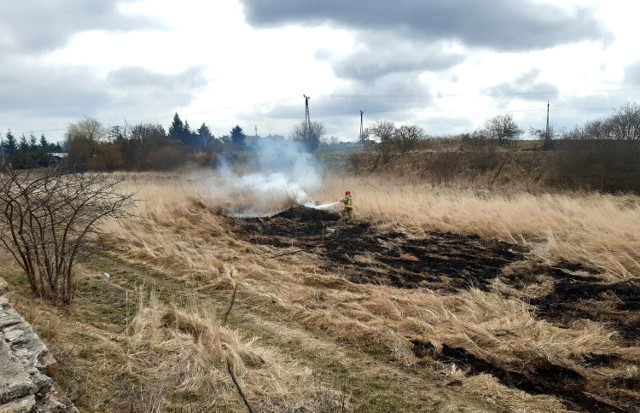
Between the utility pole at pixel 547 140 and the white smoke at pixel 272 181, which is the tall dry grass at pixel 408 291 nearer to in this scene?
the white smoke at pixel 272 181

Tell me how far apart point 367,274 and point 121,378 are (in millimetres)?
5690

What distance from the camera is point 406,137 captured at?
41344 millimetres

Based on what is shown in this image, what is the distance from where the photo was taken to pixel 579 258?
9.80 meters

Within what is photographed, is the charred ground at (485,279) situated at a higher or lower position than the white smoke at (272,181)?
lower

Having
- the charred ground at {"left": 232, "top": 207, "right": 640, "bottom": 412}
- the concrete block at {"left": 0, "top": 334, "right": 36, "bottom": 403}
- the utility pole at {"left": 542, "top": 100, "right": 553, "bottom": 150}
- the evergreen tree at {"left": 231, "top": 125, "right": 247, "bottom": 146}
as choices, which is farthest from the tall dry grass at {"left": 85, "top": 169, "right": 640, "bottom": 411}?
the evergreen tree at {"left": 231, "top": 125, "right": 247, "bottom": 146}

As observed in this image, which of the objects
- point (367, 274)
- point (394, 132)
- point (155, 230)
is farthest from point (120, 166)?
point (367, 274)

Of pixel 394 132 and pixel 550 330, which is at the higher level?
pixel 394 132

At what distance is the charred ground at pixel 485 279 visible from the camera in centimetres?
469

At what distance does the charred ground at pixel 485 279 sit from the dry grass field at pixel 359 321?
26 millimetres

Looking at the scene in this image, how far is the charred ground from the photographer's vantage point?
469 cm

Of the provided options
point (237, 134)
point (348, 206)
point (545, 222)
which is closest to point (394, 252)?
point (545, 222)

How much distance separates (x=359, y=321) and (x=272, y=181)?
17599 millimetres

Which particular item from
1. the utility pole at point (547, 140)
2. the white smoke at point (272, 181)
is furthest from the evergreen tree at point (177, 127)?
the utility pole at point (547, 140)

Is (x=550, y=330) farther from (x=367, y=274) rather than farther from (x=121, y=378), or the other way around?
(x=121, y=378)
